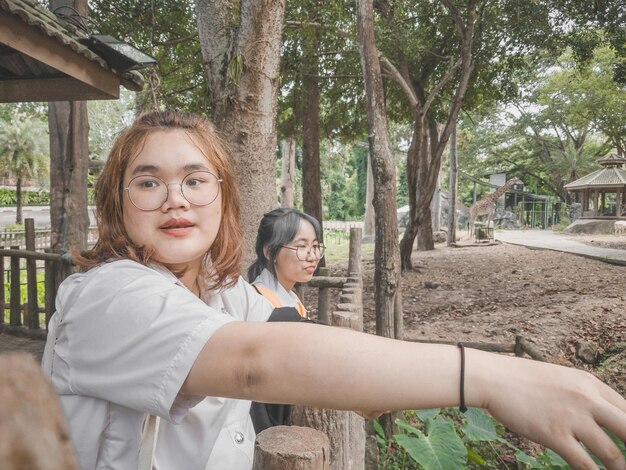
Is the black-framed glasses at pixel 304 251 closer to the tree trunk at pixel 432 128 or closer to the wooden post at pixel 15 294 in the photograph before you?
the wooden post at pixel 15 294

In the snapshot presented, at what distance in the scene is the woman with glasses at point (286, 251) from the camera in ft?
8.25

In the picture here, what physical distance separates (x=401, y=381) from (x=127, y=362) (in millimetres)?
427

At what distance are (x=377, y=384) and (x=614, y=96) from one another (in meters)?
27.5

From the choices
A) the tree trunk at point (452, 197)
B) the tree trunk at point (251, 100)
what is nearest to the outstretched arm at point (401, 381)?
the tree trunk at point (251, 100)

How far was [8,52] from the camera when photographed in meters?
3.15

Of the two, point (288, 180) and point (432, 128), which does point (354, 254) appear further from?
point (288, 180)

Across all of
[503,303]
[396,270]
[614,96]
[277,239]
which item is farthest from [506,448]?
[614,96]

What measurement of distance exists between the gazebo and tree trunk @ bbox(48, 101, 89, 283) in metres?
24.4

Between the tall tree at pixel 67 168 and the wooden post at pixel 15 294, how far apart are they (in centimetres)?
53

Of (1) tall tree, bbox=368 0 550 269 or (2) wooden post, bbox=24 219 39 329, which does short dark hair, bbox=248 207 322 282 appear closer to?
(2) wooden post, bbox=24 219 39 329

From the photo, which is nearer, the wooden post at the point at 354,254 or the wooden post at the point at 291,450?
the wooden post at the point at 291,450

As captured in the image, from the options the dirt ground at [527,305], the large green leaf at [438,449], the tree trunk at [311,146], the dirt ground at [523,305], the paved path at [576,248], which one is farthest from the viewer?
the paved path at [576,248]

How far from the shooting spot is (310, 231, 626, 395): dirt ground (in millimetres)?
5383

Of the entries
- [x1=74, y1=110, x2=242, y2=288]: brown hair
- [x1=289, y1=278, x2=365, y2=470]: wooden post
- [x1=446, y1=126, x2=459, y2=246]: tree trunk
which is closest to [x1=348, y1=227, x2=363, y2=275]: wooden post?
[x1=289, y1=278, x2=365, y2=470]: wooden post
